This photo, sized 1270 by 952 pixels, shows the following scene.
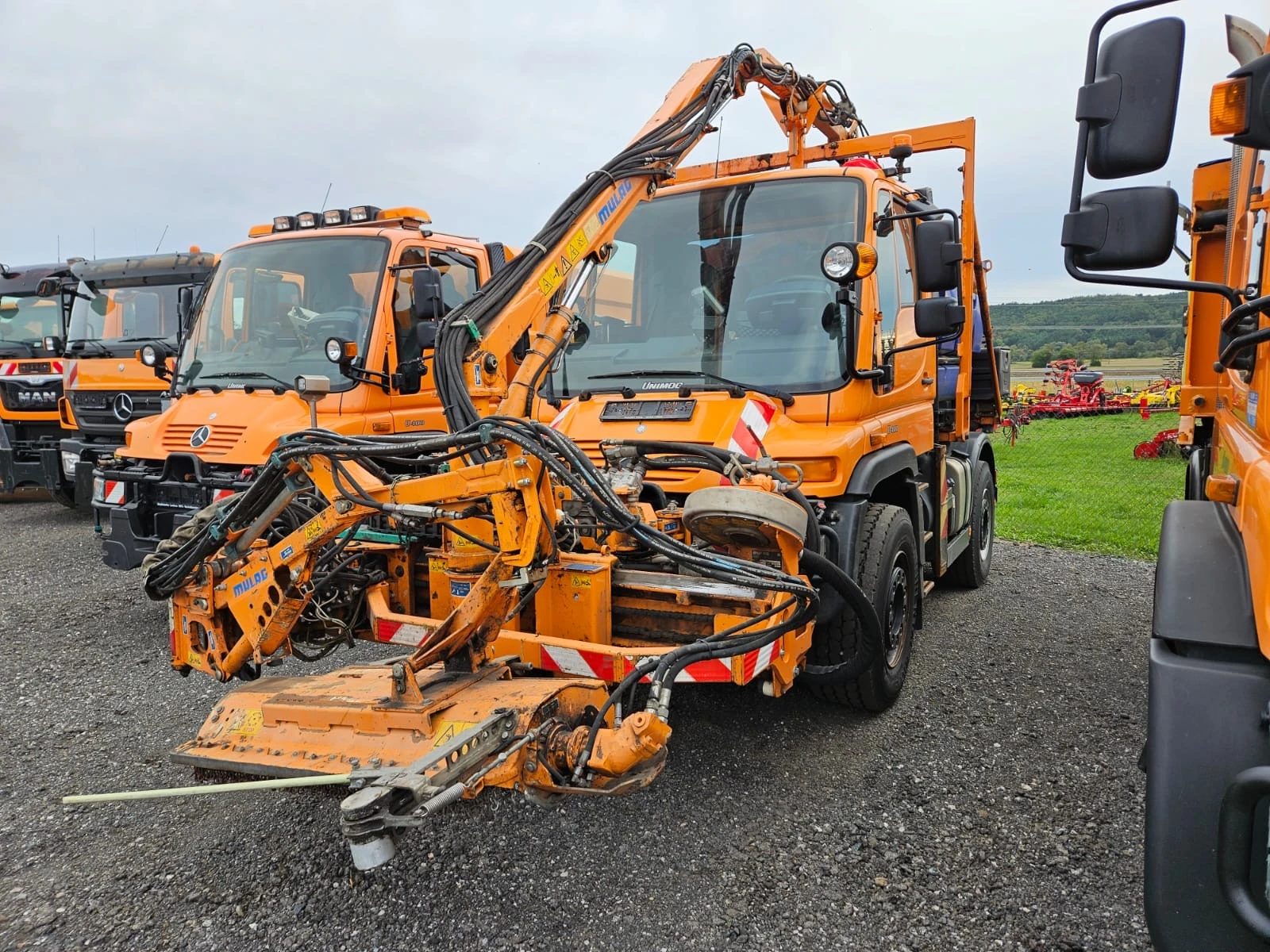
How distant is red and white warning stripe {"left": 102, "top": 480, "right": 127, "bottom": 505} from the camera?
5691 millimetres

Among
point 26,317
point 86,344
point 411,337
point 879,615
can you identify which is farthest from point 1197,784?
point 26,317

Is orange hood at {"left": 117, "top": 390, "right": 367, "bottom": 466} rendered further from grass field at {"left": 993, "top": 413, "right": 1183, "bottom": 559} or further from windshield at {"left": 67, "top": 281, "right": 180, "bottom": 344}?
grass field at {"left": 993, "top": 413, "right": 1183, "bottom": 559}

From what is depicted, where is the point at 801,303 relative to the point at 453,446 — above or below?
above

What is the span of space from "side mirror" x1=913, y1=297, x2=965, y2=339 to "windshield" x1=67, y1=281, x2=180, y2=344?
729cm

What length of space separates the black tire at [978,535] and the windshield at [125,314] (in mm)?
7454

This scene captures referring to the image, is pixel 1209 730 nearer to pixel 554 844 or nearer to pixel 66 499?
pixel 554 844

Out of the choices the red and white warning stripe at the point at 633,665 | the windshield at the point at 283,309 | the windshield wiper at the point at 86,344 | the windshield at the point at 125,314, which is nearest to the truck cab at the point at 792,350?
the red and white warning stripe at the point at 633,665

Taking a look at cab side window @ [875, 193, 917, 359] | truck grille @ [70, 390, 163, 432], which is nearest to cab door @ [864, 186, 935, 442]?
cab side window @ [875, 193, 917, 359]

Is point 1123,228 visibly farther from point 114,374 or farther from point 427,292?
point 114,374

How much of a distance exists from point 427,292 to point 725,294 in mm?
2128

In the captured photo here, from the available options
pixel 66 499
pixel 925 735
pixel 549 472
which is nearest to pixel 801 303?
pixel 549 472

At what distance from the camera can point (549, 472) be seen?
2.76 metres

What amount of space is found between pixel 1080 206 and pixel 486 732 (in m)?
1.93

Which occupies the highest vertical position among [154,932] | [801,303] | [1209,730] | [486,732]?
[801,303]
